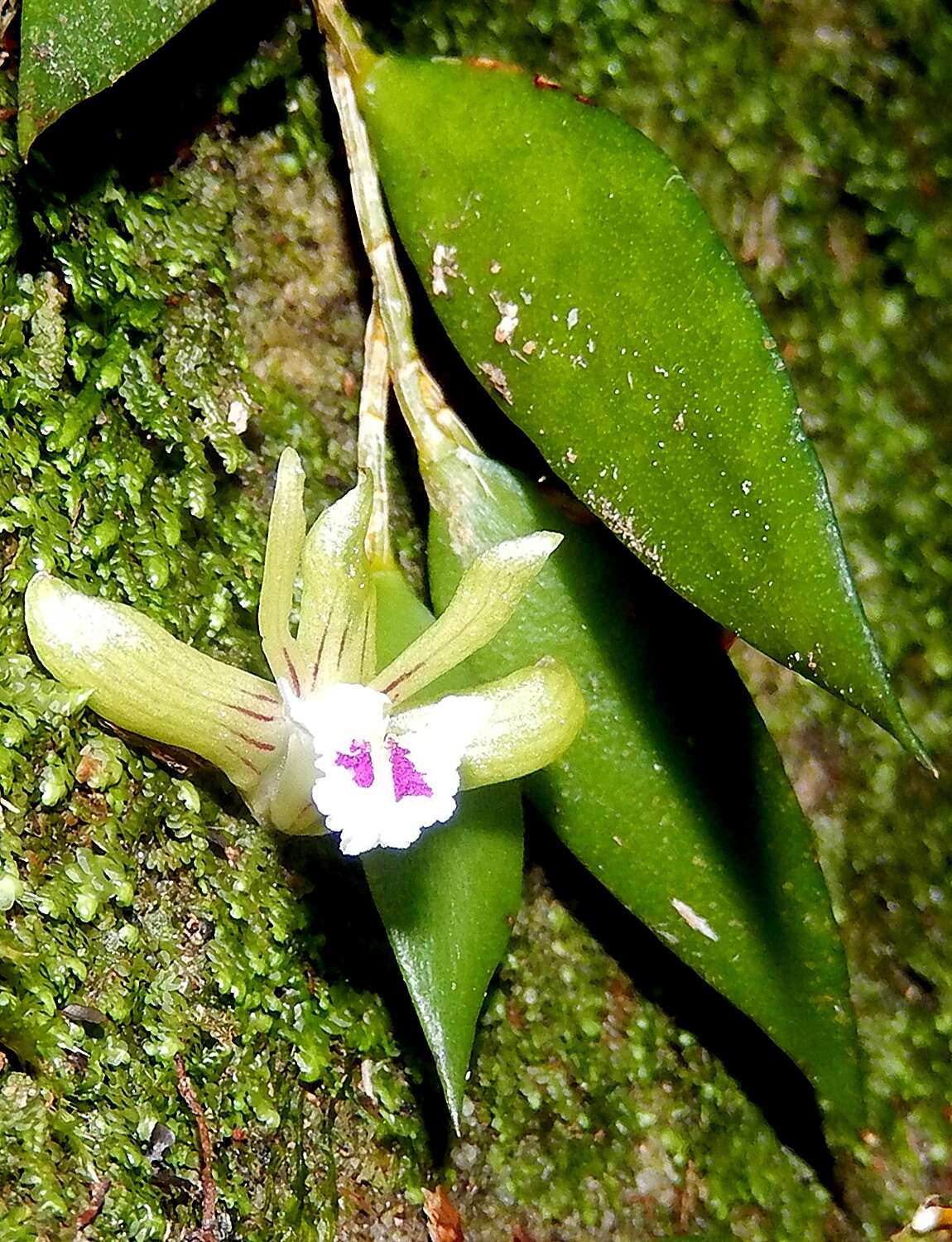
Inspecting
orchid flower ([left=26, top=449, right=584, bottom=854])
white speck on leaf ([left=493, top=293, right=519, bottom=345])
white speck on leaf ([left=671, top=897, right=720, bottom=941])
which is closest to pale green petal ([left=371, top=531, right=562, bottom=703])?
orchid flower ([left=26, top=449, right=584, bottom=854])

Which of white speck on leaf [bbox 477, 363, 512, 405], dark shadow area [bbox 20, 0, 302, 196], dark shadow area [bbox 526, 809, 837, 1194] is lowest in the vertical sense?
dark shadow area [bbox 526, 809, 837, 1194]

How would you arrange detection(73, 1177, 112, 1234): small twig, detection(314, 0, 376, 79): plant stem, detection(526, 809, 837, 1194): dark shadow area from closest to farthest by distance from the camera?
detection(73, 1177, 112, 1234): small twig < detection(314, 0, 376, 79): plant stem < detection(526, 809, 837, 1194): dark shadow area

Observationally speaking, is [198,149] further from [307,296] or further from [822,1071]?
[822,1071]

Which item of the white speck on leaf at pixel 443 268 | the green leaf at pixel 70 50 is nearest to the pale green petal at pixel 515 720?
the white speck on leaf at pixel 443 268

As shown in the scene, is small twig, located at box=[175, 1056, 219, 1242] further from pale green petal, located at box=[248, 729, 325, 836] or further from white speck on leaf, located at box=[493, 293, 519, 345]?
white speck on leaf, located at box=[493, 293, 519, 345]

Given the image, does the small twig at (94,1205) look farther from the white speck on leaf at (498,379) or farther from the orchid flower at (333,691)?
the white speck on leaf at (498,379)

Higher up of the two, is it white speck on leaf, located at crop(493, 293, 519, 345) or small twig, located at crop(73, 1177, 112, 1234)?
white speck on leaf, located at crop(493, 293, 519, 345)

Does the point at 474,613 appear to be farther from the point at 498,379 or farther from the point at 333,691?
the point at 498,379

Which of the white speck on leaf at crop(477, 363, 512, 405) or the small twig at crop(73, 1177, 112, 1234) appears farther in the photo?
the white speck on leaf at crop(477, 363, 512, 405)
